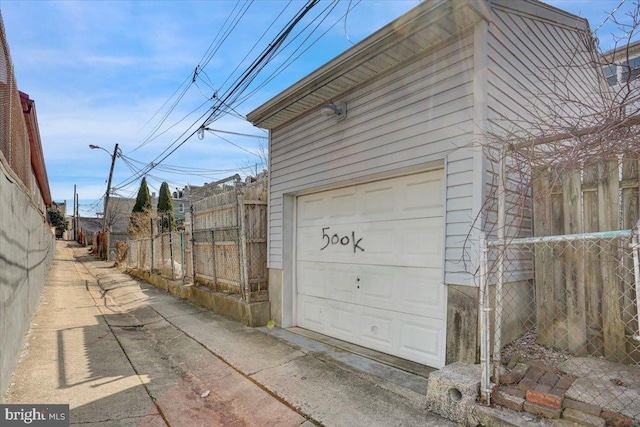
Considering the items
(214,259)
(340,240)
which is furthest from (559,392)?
(214,259)

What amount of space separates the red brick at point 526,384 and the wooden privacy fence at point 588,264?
759 millimetres

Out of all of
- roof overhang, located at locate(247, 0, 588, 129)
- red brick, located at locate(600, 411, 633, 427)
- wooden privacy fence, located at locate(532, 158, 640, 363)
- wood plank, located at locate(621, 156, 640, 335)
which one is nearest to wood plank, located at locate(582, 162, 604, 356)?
Result: wooden privacy fence, located at locate(532, 158, 640, 363)

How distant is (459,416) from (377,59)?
369 centimetres

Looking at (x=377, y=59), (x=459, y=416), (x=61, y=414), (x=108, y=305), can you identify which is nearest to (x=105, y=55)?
(x=108, y=305)

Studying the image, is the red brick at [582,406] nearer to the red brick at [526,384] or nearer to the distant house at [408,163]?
the red brick at [526,384]

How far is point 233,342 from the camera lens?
5109mm

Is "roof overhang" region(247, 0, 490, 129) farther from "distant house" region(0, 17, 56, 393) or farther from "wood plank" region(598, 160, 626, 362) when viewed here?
"distant house" region(0, 17, 56, 393)

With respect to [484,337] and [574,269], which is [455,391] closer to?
[484,337]

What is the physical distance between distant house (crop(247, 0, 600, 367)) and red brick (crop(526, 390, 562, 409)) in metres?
0.74

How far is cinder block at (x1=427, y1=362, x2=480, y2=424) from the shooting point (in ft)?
8.78

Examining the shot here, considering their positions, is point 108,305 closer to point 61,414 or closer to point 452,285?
point 61,414

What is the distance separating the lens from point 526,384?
2.62 meters

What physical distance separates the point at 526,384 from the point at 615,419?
1.74ft

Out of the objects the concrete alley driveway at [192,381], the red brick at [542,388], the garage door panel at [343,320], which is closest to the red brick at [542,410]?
the red brick at [542,388]
